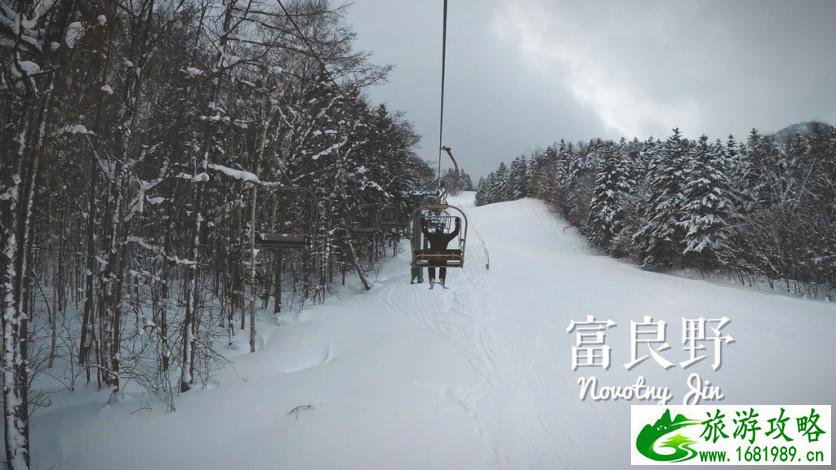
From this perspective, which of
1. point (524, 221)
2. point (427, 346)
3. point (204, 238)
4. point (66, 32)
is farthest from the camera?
point (524, 221)

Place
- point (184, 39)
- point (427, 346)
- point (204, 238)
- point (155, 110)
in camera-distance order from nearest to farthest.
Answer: point (184, 39)
point (155, 110)
point (427, 346)
point (204, 238)

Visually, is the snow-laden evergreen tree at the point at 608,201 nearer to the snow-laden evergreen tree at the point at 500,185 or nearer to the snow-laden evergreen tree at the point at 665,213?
the snow-laden evergreen tree at the point at 665,213

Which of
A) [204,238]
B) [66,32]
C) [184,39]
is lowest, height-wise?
[204,238]

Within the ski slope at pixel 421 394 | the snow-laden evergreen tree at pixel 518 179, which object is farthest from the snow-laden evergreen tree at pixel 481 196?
the ski slope at pixel 421 394

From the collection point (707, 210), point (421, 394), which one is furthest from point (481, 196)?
point (421, 394)

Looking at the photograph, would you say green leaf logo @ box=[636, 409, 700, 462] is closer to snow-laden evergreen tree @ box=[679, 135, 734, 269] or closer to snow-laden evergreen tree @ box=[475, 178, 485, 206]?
snow-laden evergreen tree @ box=[679, 135, 734, 269]

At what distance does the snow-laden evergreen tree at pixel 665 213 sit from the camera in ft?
87.9

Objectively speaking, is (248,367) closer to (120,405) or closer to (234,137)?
(120,405)

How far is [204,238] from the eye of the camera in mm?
11078

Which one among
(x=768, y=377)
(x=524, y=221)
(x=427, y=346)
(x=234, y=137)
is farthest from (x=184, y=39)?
(x=524, y=221)

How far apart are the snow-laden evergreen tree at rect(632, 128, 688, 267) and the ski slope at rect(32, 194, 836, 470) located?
1329cm

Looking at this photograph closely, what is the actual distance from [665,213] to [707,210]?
272cm

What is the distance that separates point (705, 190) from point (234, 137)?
95.1ft

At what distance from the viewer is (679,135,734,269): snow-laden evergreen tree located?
24250 mm
